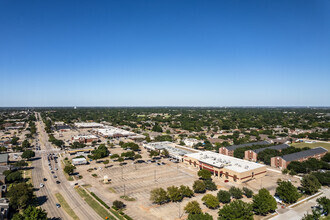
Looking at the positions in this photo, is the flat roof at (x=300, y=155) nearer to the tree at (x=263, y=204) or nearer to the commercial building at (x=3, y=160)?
the tree at (x=263, y=204)

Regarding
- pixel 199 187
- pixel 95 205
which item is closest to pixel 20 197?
pixel 95 205

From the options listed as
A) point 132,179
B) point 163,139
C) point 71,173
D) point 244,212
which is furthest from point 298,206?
point 163,139

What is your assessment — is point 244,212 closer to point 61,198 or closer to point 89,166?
point 61,198

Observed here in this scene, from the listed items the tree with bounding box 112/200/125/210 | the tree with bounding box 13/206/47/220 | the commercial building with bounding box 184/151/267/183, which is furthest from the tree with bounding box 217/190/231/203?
the tree with bounding box 13/206/47/220

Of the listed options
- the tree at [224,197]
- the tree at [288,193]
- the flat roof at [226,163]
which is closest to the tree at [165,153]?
the flat roof at [226,163]

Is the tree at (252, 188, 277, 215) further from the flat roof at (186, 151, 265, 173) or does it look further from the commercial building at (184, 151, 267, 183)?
the flat roof at (186, 151, 265, 173)

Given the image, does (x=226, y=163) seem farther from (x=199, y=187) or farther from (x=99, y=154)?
(x=99, y=154)
